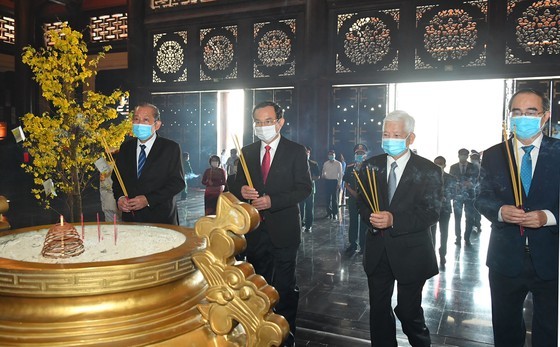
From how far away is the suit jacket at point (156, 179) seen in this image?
8.68 feet

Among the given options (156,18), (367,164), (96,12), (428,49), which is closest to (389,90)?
(428,49)

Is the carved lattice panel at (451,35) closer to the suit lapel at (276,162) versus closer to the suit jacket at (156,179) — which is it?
the suit lapel at (276,162)

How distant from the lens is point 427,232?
2256 mm

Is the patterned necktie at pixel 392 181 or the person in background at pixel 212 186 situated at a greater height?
the patterned necktie at pixel 392 181

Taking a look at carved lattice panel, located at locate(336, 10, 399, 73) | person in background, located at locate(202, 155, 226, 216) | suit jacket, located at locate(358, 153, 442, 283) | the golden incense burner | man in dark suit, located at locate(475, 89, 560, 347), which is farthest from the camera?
carved lattice panel, located at locate(336, 10, 399, 73)

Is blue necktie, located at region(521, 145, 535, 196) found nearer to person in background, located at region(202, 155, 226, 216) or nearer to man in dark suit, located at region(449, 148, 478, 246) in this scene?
man in dark suit, located at region(449, 148, 478, 246)

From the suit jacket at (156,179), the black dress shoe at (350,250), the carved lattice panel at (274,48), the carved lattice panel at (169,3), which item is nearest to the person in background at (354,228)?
the black dress shoe at (350,250)

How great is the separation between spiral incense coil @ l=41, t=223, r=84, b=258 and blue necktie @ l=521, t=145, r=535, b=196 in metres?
1.77

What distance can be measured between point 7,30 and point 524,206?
1133cm

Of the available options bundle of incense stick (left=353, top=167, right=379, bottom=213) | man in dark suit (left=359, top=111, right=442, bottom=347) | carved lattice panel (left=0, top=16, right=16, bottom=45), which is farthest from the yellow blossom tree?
carved lattice panel (left=0, top=16, right=16, bottom=45)

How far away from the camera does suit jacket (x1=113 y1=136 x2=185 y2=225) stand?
264 cm

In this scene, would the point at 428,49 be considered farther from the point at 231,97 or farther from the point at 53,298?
the point at 231,97

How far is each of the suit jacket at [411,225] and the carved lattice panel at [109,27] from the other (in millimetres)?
8451

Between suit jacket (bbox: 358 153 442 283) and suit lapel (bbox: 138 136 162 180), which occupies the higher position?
suit lapel (bbox: 138 136 162 180)
